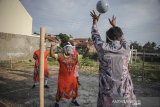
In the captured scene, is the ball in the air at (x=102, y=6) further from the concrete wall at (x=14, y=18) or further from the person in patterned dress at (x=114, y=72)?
the concrete wall at (x=14, y=18)

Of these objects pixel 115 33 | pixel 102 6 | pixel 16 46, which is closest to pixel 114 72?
pixel 115 33

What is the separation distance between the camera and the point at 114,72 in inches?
114

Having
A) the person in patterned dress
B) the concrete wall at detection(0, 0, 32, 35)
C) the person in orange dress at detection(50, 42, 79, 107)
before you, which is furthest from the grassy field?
the concrete wall at detection(0, 0, 32, 35)

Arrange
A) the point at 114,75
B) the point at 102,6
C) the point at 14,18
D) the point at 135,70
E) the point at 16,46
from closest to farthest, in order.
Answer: the point at 114,75
the point at 102,6
the point at 135,70
the point at 16,46
the point at 14,18

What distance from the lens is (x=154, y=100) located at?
23.8ft

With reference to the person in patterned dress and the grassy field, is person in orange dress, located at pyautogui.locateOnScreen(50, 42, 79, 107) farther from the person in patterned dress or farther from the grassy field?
the grassy field

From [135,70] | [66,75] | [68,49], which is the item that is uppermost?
[68,49]

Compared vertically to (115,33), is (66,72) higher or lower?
lower

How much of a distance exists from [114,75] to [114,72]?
41 mm

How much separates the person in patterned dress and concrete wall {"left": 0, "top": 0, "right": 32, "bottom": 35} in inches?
843

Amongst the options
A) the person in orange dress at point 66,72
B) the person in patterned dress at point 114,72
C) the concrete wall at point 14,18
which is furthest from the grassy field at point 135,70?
the concrete wall at point 14,18

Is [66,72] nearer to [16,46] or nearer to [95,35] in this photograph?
[95,35]

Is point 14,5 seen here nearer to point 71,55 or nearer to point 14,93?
point 14,93

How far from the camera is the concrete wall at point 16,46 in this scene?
18703 millimetres
